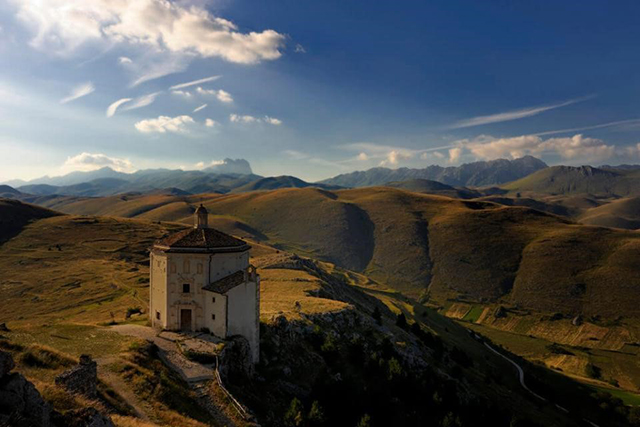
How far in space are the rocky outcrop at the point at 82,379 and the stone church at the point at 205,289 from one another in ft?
43.8

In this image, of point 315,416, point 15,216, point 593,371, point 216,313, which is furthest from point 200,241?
point 15,216

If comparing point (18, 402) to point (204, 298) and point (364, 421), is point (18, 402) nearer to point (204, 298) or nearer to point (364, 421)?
point (204, 298)

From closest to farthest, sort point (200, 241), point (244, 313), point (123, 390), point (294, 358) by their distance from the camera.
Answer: point (123, 390), point (244, 313), point (200, 241), point (294, 358)

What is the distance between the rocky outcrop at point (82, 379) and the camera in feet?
70.1

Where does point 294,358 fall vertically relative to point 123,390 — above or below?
below

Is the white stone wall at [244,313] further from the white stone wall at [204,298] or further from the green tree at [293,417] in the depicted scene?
the green tree at [293,417]

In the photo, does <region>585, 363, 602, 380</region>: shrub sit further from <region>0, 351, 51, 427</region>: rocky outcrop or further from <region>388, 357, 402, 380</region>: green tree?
<region>0, 351, 51, 427</region>: rocky outcrop

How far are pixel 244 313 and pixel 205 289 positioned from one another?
4.36m

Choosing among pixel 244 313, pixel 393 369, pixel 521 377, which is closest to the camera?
pixel 244 313

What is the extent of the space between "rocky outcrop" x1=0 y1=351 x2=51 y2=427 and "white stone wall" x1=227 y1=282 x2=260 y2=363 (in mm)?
20613

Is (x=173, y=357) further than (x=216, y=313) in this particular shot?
No

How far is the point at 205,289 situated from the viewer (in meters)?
36.6

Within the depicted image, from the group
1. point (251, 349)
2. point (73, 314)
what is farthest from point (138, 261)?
point (251, 349)

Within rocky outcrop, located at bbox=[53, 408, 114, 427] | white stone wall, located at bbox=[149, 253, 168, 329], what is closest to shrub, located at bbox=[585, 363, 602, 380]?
white stone wall, located at bbox=[149, 253, 168, 329]
